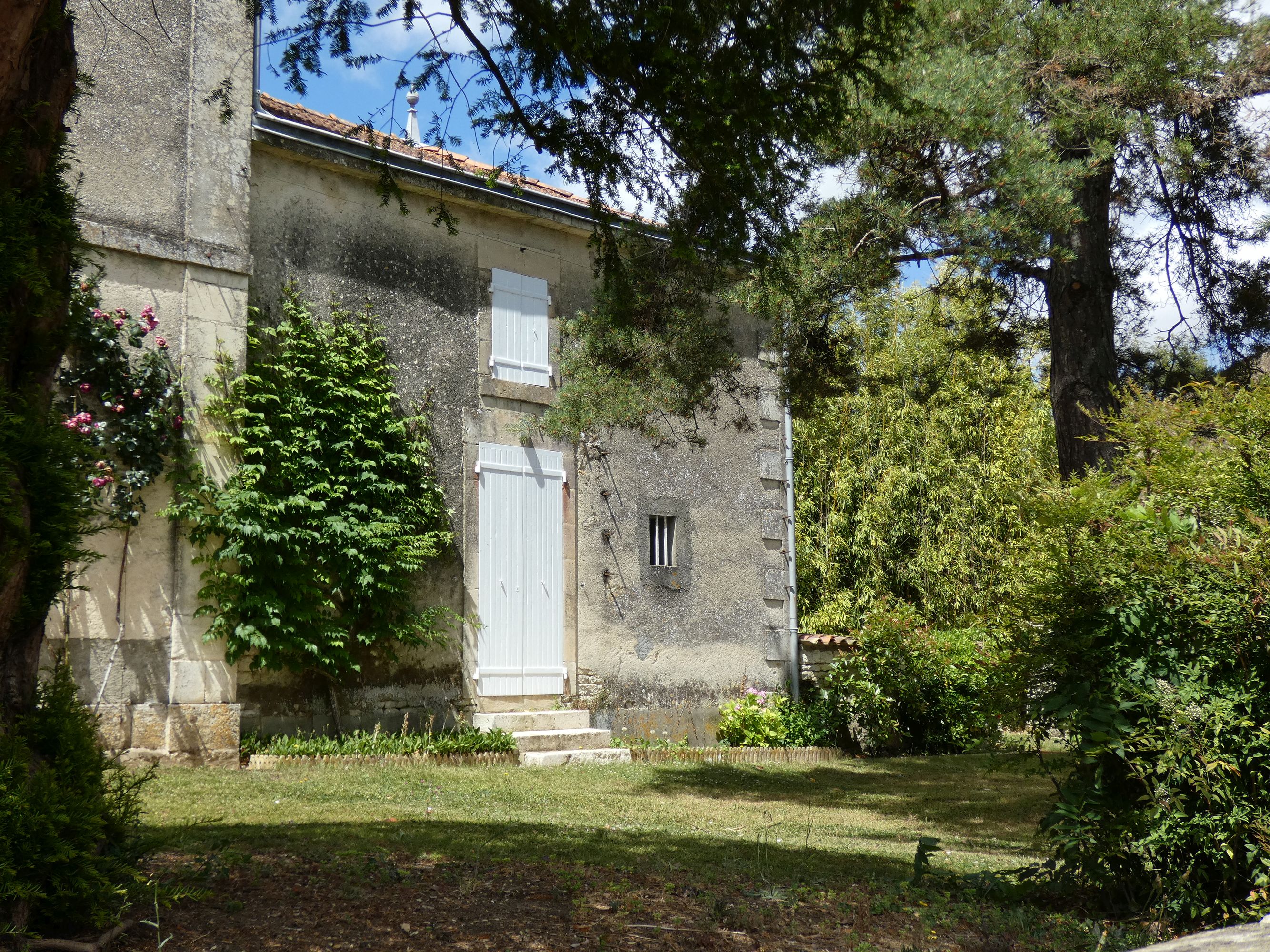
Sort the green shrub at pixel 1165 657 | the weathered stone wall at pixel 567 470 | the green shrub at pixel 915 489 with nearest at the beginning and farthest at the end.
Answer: the green shrub at pixel 1165 657
the weathered stone wall at pixel 567 470
the green shrub at pixel 915 489

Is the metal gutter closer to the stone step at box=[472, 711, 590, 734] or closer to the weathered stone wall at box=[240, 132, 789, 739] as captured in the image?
the weathered stone wall at box=[240, 132, 789, 739]

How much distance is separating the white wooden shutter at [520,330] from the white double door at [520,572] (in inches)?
34.4

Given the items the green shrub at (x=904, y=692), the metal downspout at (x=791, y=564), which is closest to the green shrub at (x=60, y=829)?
the green shrub at (x=904, y=692)

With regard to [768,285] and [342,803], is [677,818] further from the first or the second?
[768,285]

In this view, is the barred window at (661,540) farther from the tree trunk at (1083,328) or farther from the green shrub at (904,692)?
the tree trunk at (1083,328)

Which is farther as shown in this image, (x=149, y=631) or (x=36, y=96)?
(x=149, y=631)

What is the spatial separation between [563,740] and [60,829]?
25.2ft

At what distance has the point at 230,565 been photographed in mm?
8766

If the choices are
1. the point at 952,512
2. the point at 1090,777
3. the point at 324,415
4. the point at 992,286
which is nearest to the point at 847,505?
the point at 952,512

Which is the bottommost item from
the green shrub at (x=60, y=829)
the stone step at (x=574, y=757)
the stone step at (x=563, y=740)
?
the stone step at (x=574, y=757)

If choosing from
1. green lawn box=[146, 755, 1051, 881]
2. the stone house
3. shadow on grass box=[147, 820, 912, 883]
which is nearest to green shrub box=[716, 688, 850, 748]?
the stone house

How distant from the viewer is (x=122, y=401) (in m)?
8.12

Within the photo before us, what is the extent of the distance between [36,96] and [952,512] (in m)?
17.8

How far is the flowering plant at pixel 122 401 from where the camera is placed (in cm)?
794
